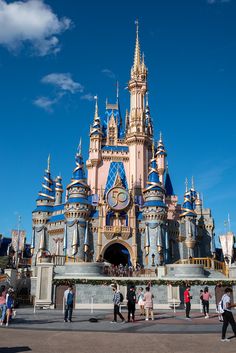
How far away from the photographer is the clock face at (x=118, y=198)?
49156mm

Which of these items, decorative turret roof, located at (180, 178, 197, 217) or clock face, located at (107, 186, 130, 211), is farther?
decorative turret roof, located at (180, 178, 197, 217)

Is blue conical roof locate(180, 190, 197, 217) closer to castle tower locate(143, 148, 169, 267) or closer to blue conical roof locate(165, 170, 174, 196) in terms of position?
castle tower locate(143, 148, 169, 267)

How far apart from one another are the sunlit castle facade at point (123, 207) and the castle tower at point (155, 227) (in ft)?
0.39

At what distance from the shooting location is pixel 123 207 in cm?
4928

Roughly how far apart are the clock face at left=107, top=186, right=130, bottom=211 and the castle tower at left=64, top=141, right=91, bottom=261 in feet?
10.2

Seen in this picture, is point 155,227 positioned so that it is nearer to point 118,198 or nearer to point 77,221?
point 118,198

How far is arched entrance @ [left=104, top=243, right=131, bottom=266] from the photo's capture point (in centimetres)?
4906

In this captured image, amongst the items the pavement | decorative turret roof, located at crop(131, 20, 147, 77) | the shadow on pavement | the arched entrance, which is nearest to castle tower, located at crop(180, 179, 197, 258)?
the arched entrance

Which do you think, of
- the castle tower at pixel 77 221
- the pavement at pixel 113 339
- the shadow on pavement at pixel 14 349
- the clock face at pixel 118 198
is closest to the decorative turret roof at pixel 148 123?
the clock face at pixel 118 198

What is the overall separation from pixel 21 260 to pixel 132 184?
2302 centimetres

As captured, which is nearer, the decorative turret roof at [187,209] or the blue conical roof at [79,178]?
the blue conical roof at [79,178]

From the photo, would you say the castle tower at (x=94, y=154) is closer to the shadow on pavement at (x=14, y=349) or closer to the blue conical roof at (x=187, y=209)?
the blue conical roof at (x=187, y=209)

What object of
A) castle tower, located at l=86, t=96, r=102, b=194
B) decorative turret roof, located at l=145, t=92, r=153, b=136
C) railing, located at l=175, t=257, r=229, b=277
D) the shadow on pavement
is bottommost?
the shadow on pavement

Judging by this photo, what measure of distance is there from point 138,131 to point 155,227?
1850 centimetres
